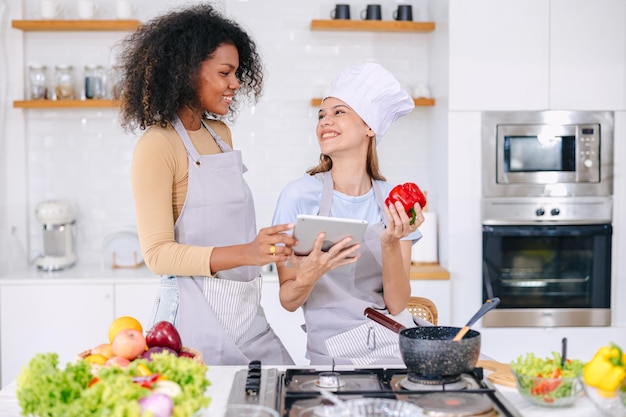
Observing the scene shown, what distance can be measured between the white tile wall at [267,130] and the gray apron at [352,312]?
7.16ft

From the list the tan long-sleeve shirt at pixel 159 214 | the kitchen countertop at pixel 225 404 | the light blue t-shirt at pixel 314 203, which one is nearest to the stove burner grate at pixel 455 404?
the kitchen countertop at pixel 225 404

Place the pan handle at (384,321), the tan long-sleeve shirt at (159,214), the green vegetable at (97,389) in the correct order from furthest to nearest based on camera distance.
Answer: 1. the tan long-sleeve shirt at (159,214)
2. the pan handle at (384,321)
3. the green vegetable at (97,389)

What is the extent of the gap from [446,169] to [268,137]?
1.18 m

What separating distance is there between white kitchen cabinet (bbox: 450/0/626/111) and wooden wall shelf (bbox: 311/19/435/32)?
0.36 m

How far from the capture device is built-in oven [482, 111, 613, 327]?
4.29 meters

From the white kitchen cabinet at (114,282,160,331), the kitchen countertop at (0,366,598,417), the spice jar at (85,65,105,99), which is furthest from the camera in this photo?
the spice jar at (85,65,105,99)

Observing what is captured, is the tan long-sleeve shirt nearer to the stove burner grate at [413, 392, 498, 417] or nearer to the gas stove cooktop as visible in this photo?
the gas stove cooktop

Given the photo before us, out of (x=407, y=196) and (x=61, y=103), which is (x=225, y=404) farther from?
(x=61, y=103)

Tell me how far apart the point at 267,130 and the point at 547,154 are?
1.69 m

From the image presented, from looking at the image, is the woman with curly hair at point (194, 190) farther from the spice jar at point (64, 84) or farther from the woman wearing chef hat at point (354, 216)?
the spice jar at point (64, 84)

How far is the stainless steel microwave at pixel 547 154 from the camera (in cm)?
430

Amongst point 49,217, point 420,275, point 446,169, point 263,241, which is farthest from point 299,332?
point 263,241

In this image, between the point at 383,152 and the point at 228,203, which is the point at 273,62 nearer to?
the point at 383,152

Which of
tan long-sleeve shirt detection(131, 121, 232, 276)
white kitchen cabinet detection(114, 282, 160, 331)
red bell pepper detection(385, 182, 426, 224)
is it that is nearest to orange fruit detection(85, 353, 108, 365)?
tan long-sleeve shirt detection(131, 121, 232, 276)
